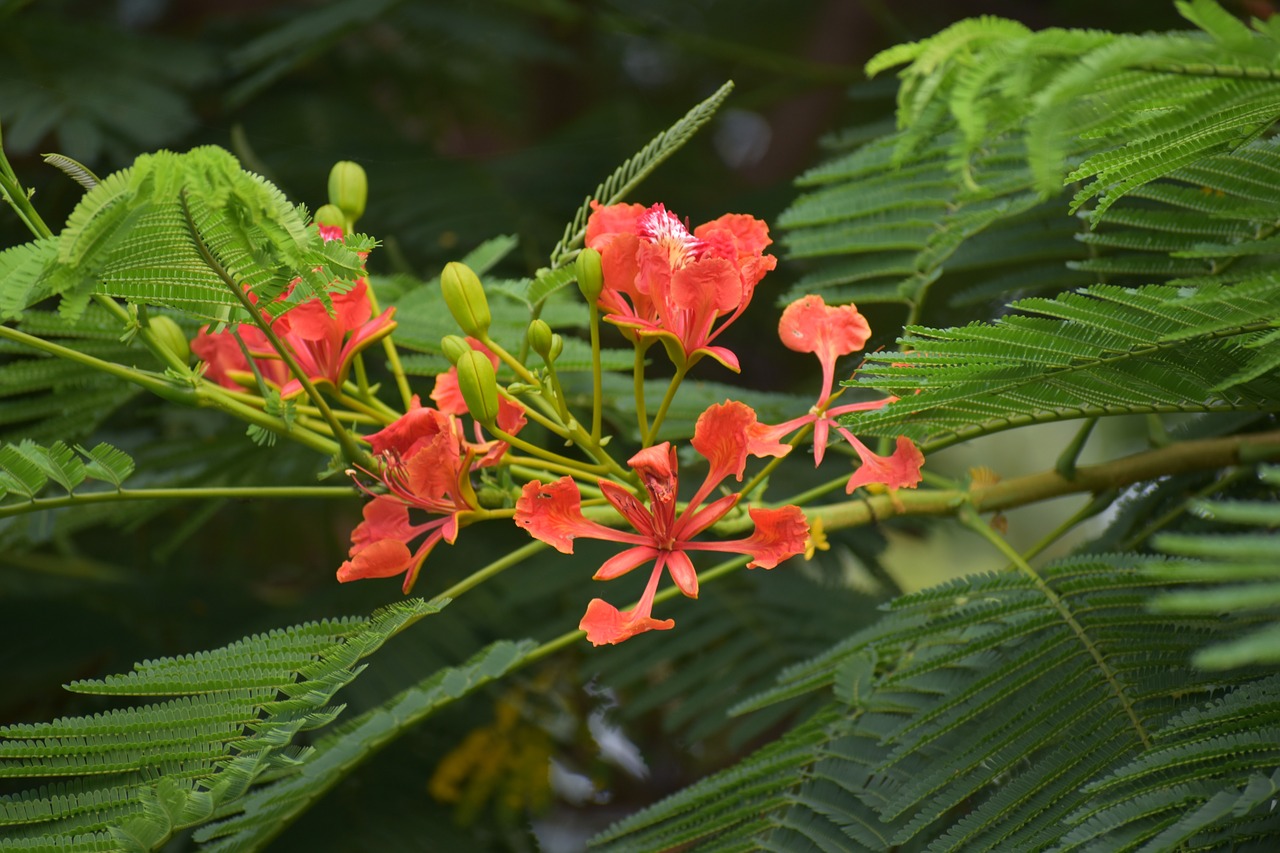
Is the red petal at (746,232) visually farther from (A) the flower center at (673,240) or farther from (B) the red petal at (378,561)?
(B) the red petal at (378,561)

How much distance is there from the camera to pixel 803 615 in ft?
6.79

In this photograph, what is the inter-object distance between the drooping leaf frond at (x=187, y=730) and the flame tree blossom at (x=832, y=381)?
0.42 meters

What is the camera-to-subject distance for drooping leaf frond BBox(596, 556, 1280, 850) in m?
1.02

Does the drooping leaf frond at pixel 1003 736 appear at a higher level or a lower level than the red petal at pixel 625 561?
lower

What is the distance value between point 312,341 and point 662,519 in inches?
16.4

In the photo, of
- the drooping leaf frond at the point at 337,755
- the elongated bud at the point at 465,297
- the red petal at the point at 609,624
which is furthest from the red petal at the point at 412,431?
the drooping leaf frond at the point at 337,755

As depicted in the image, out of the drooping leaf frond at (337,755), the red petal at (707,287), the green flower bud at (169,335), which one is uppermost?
the red petal at (707,287)

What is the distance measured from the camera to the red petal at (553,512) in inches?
41.3

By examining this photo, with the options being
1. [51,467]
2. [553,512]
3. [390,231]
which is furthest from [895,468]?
[390,231]

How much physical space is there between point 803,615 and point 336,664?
116cm

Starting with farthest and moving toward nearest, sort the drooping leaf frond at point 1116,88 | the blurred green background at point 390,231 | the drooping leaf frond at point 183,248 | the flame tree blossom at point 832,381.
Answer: the blurred green background at point 390,231
the flame tree blossom at point 832,381
the drooping leaf frond at point 183,248
the drooping leaf frond at point 1116,88

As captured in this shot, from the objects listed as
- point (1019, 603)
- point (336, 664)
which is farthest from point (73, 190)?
point (1019, 603)

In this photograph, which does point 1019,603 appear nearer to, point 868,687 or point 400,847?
point 868,687

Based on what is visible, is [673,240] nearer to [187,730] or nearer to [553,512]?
[553,512]
